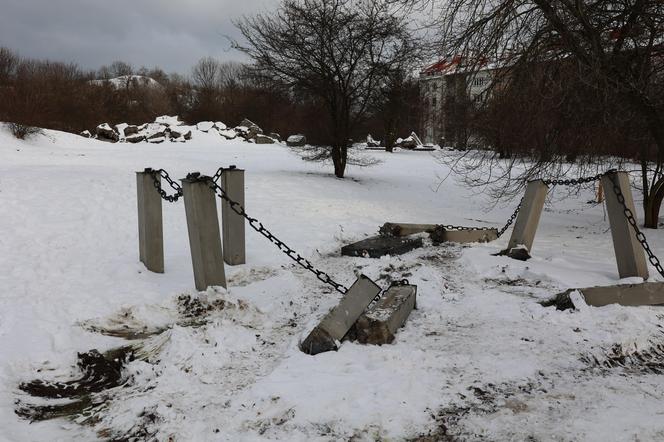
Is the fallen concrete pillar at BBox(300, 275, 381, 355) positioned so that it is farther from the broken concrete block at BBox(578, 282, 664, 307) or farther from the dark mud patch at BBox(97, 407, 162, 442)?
the broken concrete block at BBox(578, 282, 664, 307)

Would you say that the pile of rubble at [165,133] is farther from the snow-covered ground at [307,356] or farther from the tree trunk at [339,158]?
the snow-covered ground at [307,356]

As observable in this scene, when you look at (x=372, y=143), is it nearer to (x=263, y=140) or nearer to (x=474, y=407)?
(x=263, y=140)

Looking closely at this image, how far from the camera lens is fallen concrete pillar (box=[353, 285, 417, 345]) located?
3590 millimetres

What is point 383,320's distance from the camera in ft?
11.8

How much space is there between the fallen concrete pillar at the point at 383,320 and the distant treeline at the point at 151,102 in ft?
37.6

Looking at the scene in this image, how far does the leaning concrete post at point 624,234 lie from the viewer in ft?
17.2

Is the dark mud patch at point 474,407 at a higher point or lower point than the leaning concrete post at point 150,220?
lower

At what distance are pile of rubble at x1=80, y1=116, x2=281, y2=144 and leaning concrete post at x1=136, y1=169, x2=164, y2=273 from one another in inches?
935

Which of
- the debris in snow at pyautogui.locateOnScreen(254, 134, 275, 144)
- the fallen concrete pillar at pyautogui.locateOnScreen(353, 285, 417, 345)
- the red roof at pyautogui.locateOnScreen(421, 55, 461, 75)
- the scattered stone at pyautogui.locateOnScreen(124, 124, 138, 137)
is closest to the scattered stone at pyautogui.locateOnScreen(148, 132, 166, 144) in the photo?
the scattered stone at pyautogui.locateOnScreen(124, 124, 138, 137)

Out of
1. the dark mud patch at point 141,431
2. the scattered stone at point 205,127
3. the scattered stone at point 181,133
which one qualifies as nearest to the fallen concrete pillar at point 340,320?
the dark mud patch at point 141,431

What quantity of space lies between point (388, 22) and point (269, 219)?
28.9 feet

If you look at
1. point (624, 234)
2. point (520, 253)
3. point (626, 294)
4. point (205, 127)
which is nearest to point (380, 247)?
point (520, 253)

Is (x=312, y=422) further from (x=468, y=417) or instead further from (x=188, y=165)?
(x=188, y=165)

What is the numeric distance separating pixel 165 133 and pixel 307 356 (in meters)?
28.6
